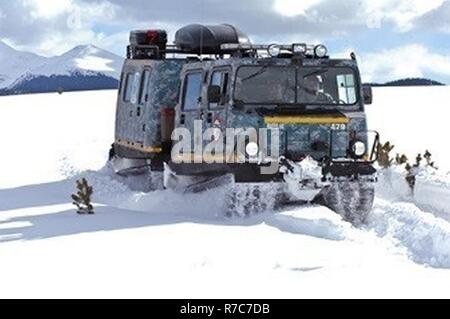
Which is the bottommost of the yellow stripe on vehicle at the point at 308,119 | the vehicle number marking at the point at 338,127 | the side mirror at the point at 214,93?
the vehicle number marking at the point at 338,127

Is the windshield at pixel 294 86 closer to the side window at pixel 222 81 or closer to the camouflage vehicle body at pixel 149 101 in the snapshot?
the side window at pixel 222 81

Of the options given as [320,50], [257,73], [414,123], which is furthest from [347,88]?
[414,123]

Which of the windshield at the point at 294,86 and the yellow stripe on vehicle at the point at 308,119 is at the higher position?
the windshield at the point at 294,86

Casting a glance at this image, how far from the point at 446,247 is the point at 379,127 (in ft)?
72.7

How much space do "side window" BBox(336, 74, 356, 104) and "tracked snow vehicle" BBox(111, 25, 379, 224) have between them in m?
0.01

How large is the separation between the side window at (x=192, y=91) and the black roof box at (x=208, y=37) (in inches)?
47.9

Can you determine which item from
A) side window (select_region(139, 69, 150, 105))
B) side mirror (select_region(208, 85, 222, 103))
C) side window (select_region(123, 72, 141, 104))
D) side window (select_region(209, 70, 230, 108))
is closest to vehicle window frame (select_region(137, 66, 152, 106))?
side window (select_region(139, 69, 150, 105))

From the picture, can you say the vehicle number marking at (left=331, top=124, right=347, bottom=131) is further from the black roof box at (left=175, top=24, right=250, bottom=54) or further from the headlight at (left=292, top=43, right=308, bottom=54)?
the black roof box at (left=175, top=24, right=250, bottom=54)

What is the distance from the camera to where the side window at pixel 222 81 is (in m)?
11.2

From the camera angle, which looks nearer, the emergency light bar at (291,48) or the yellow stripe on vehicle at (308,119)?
the yellow stripe on vehicle at (308,119)

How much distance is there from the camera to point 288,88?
36.7 feet

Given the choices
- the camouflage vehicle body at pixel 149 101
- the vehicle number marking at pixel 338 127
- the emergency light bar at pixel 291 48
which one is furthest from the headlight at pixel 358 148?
the camouflage vehicle body at pixel 149 101
